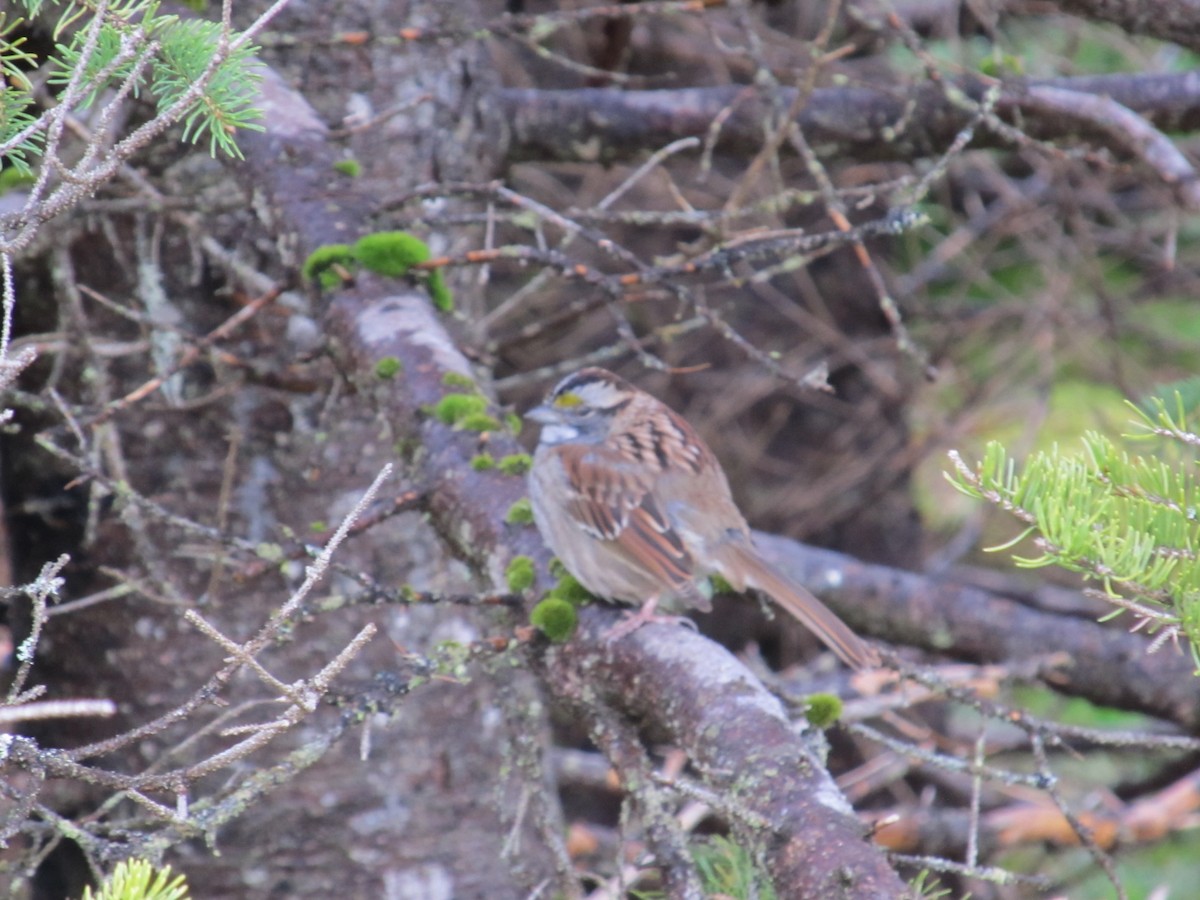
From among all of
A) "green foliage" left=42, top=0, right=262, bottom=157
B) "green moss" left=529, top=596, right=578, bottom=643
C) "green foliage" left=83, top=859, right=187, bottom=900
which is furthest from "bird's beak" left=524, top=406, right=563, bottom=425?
"green foliage" left=83, top=859, right=187, bottom=900

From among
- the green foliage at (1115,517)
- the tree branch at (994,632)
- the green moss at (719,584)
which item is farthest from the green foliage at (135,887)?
the tree branch at (994,632)

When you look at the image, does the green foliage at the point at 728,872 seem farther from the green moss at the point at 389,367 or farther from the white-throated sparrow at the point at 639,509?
the green moss at the point at 389,367

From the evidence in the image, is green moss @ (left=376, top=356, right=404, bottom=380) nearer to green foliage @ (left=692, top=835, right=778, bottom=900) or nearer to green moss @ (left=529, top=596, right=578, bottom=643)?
green moss @ (left=529, top=596, right=578, bottom=643)

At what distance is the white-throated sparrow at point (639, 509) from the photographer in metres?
3.04

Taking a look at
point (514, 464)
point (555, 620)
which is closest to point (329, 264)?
point (514, 464)

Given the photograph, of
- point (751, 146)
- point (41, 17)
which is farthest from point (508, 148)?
point (41, 17)

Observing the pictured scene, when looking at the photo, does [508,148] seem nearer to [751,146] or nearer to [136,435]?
[751,146]

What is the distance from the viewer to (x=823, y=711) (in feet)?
8.08

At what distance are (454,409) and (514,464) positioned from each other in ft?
0.61

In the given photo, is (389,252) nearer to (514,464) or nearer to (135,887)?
(514,464)

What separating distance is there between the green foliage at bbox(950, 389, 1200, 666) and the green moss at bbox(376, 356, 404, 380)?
140 centimetres

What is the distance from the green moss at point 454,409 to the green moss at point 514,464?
13 centimetres

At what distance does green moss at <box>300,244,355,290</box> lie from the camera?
2.90 metres

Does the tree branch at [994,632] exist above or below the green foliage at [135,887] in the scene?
below
